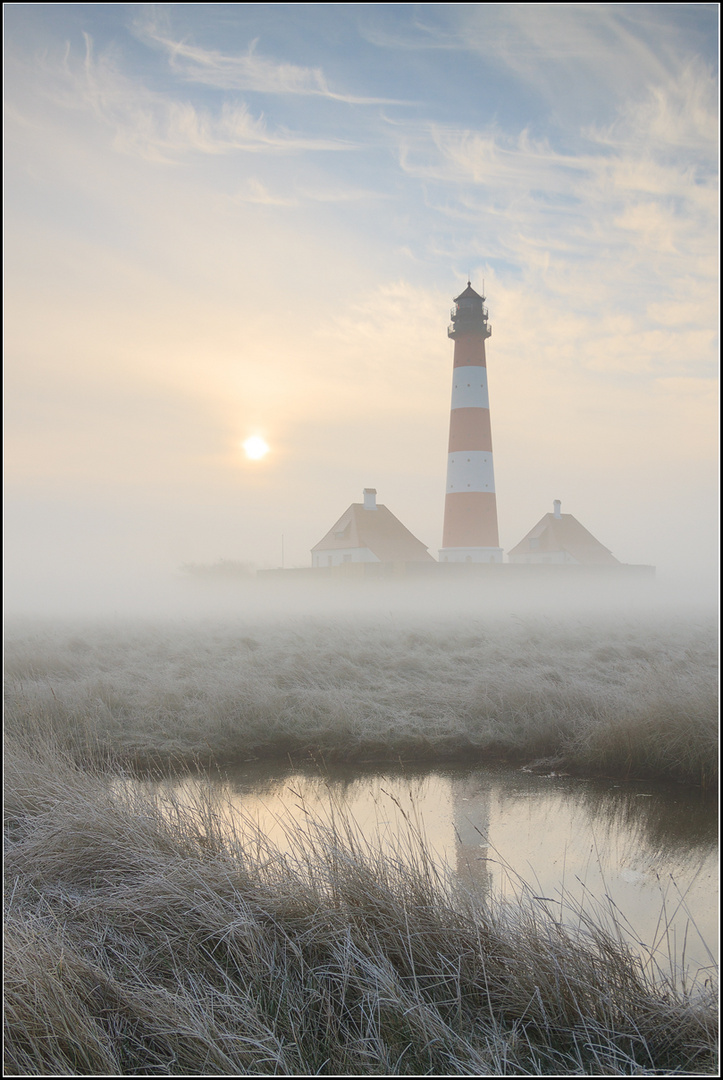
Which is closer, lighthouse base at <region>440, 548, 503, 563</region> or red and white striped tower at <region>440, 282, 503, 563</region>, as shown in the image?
red and white striped tower at <region>440, 282, 503, 563</region>

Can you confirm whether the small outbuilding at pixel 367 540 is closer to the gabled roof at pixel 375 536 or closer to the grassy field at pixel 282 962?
the gabled roof at pixel 375 536

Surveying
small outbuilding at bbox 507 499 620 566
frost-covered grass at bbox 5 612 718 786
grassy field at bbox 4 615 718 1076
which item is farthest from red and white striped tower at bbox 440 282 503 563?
grassy field at bbox 4 615 718 1076

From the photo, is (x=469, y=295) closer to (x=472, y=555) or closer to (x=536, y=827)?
(x=472, y=555)

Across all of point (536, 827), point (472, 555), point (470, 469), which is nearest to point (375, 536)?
point (472, 555)

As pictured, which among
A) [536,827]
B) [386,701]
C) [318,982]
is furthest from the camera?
[386,701]

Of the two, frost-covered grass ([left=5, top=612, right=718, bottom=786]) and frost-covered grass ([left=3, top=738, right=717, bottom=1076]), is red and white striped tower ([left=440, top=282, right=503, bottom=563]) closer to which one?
frost-covered grass ([left=5, top=612, right=718, bottom=786])

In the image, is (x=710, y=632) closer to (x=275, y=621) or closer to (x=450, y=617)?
(x=450, y=617)

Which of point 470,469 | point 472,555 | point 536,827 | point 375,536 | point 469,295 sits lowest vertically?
point 536,827

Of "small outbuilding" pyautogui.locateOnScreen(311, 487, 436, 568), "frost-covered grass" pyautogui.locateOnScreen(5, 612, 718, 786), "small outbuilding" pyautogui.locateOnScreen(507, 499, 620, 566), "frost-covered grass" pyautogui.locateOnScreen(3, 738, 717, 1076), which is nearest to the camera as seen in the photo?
"frost-covered grass" pyautogui.locateOnScreen(3, 738, 717, 1076)

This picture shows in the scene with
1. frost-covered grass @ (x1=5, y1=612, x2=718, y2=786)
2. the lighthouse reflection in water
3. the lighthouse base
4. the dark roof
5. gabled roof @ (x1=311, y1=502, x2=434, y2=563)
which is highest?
the dark roof
